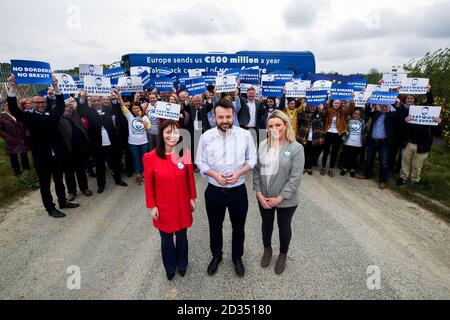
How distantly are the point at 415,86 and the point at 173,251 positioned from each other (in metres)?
6.02

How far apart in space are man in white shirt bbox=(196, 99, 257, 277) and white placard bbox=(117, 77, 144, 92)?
4.64m

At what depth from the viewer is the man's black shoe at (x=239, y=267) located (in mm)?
3123

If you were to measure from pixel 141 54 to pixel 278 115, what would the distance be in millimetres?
10739

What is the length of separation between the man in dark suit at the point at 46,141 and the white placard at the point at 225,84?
3267 millimetres

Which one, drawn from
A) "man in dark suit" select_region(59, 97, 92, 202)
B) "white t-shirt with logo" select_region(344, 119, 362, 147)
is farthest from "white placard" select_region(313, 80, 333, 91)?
"man in dark suit" select_region(59, 97, 92, 202)

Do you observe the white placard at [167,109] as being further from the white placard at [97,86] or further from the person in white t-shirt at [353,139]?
the person in white t-shirt at [353,139]

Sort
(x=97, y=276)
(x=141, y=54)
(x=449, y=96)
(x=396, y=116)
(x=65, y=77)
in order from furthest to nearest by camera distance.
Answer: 1. (x=141, y=54)
2. (x=449, y=96)
3. (x=396, y=116)
4. (x=65, y=77)
5. (x=97, y=276)

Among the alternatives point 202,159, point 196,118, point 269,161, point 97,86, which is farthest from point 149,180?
point 196,118

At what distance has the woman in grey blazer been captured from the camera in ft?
9.28

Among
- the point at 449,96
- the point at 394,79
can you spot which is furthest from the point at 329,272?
the point at 449,96

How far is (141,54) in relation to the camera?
38.2ft

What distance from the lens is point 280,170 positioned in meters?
2.87
